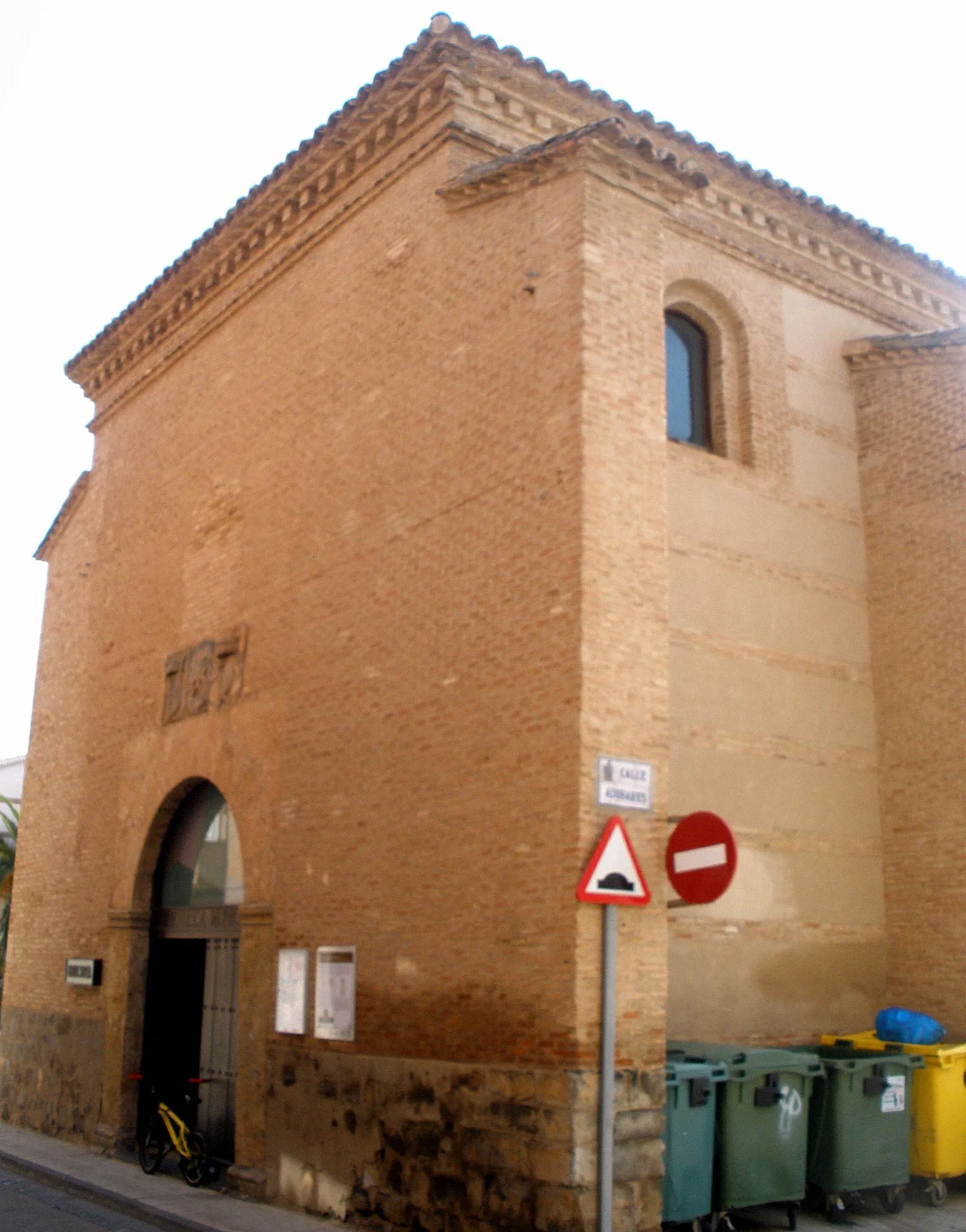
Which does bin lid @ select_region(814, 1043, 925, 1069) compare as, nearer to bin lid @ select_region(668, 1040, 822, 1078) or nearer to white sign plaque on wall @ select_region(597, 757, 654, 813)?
bin lid @ select_region(668, 1040, 822, 1078)

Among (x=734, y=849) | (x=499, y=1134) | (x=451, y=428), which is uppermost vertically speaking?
(x=451, y=428)

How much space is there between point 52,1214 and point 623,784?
232 inches

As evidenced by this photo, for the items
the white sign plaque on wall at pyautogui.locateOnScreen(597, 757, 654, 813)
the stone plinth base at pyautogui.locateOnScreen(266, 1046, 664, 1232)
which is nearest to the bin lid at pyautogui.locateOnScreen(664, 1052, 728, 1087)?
the stone plinth base at pyautogui.locateOnScreen(266, 1046, 664, 1232)

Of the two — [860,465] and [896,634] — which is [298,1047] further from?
[860,465]

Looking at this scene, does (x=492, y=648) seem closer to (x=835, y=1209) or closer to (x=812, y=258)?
(x=835, y=1209)

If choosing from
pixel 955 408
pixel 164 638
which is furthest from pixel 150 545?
pixel 955 408

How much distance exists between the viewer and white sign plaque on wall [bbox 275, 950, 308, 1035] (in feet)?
34.0

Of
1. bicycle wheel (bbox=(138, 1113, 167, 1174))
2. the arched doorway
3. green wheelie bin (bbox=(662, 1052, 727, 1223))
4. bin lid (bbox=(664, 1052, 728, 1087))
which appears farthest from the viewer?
the arched doorway

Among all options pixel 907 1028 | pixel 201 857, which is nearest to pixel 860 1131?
pixel 907 1028

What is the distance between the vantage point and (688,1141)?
26.2ft

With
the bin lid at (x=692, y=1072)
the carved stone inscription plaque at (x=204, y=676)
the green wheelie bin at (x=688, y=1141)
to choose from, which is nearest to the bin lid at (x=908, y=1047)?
the bin lid at (x=692, y=1072)

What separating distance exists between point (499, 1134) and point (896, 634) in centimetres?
629

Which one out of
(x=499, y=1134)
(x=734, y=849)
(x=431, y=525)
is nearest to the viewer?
(x=734, y=849)

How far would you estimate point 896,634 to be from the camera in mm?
11961
